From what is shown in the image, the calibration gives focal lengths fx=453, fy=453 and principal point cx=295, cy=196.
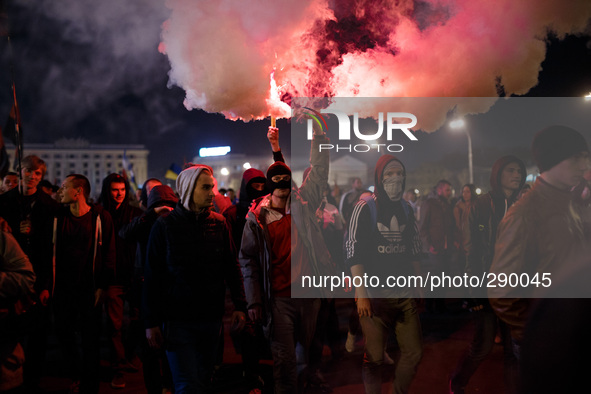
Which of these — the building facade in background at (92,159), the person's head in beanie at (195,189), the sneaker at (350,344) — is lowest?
the sneaker at (350,344)

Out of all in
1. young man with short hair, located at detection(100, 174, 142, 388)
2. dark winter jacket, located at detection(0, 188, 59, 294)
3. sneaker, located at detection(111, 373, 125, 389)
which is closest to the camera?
dark winter jacket, located at detection(0, 188, 59, 294)

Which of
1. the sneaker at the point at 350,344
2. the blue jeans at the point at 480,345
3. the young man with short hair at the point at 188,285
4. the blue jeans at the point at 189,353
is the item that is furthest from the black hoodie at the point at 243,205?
the blue jeans at the point at 480,345

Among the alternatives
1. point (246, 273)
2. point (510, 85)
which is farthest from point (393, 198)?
point (510, 85)

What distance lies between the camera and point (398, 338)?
4.00 metres

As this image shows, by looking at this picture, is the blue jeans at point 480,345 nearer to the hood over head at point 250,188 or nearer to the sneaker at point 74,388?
the hood over head at point 250,188

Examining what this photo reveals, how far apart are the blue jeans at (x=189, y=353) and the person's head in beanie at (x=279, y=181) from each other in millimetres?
1297

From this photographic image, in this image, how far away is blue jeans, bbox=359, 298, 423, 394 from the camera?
3885 mm

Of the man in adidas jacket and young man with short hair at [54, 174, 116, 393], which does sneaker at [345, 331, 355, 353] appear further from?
young man with short hair at [54, 174, 116, 393]

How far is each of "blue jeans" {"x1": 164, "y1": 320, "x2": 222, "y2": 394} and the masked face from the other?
1975 millimetres

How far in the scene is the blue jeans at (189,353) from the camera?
340 cm

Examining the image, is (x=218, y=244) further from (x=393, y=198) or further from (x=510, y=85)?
(x=510, y=85)

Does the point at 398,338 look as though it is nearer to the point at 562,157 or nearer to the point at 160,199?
the point at 562,157

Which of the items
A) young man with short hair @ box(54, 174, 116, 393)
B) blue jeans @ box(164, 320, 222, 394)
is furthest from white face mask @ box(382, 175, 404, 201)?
young man with short hair @ box(54, 174, 116, 393)

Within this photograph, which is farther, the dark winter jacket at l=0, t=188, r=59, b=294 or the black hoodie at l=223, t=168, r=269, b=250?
the black hoodie at l=223, t=168, r=269, b=250
